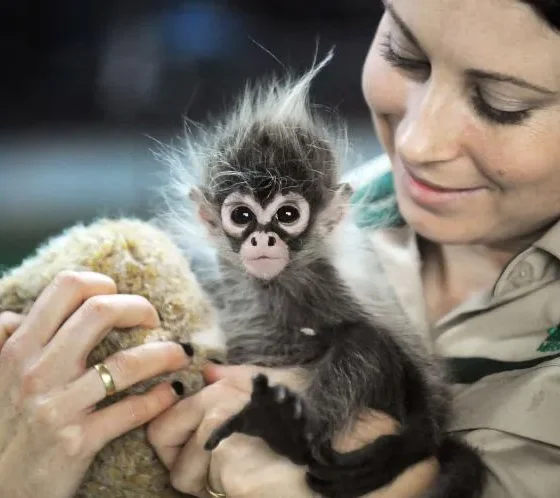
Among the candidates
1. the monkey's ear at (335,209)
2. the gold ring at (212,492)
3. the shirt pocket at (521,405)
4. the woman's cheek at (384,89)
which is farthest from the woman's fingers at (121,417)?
the woman's cheek at (384,89)

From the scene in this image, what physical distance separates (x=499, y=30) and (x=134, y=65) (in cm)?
202

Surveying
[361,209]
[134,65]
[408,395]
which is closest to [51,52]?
[134,65]

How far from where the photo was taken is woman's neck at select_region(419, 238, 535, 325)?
1.56m

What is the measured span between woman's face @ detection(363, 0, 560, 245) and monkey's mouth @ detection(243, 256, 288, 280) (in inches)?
10.0

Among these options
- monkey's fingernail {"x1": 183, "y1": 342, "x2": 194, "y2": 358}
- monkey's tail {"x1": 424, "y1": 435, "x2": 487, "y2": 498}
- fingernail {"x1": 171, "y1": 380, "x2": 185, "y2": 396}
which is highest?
monkey's fingernail {"x1": 183, "y1": 342, "x2": 194, "y2": 358}

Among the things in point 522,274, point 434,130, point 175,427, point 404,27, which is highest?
point 404,27

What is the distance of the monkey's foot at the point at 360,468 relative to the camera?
49.4 inches

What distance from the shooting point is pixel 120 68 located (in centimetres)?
294

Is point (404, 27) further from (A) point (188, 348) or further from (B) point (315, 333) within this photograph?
(A) point (188, 348)

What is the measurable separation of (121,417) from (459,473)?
0.54 metres

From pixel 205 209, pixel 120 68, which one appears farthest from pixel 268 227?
pixel 120 68

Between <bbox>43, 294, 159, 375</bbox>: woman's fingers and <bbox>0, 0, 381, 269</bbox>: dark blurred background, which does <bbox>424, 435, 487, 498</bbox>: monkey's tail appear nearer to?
<bbox>43, 294, 159, 375</bbox>: woman's fingers

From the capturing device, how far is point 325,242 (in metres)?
1.41

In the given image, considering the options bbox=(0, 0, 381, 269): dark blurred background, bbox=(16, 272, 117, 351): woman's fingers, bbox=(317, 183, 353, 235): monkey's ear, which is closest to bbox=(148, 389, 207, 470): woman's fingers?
bbox=(16, 272, 117, 351): woman's fingers
